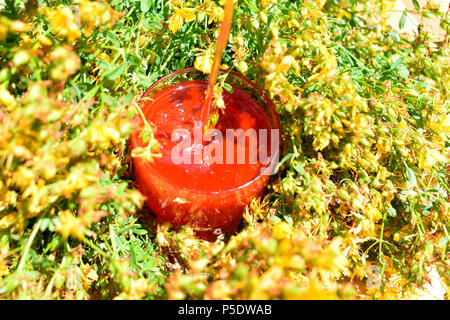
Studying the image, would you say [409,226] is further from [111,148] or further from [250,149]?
[111,148]

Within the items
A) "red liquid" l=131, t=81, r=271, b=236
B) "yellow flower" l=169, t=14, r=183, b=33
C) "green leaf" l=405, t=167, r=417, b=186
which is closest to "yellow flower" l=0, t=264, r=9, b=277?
"red liquid" l=131, t=81, r=271, b=236

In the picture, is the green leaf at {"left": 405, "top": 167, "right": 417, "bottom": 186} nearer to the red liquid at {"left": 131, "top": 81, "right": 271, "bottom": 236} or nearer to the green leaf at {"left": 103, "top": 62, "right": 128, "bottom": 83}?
the red liquid at {"left": 131, "top": 81, "right": 271, "bottom": 236}

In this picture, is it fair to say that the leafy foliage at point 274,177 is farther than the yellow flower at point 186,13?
No

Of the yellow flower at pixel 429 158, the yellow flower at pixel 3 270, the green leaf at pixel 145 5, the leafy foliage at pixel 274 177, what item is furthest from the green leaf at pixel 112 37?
the yellow flower at pixel 429 158

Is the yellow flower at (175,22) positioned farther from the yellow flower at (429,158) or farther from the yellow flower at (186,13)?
the yellow flower at (429,158)

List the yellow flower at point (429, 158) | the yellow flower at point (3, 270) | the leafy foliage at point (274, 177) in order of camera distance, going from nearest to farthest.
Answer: the leafy foliage at point (274, 177) → the yellow flower at point (3, 270) → the yellow flower at point (429, 158)

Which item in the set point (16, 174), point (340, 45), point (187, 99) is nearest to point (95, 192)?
point (16, 174)

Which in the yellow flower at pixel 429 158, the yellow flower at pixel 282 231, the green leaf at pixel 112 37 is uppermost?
the green leaf at pixel 112 37

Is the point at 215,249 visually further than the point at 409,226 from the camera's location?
No
